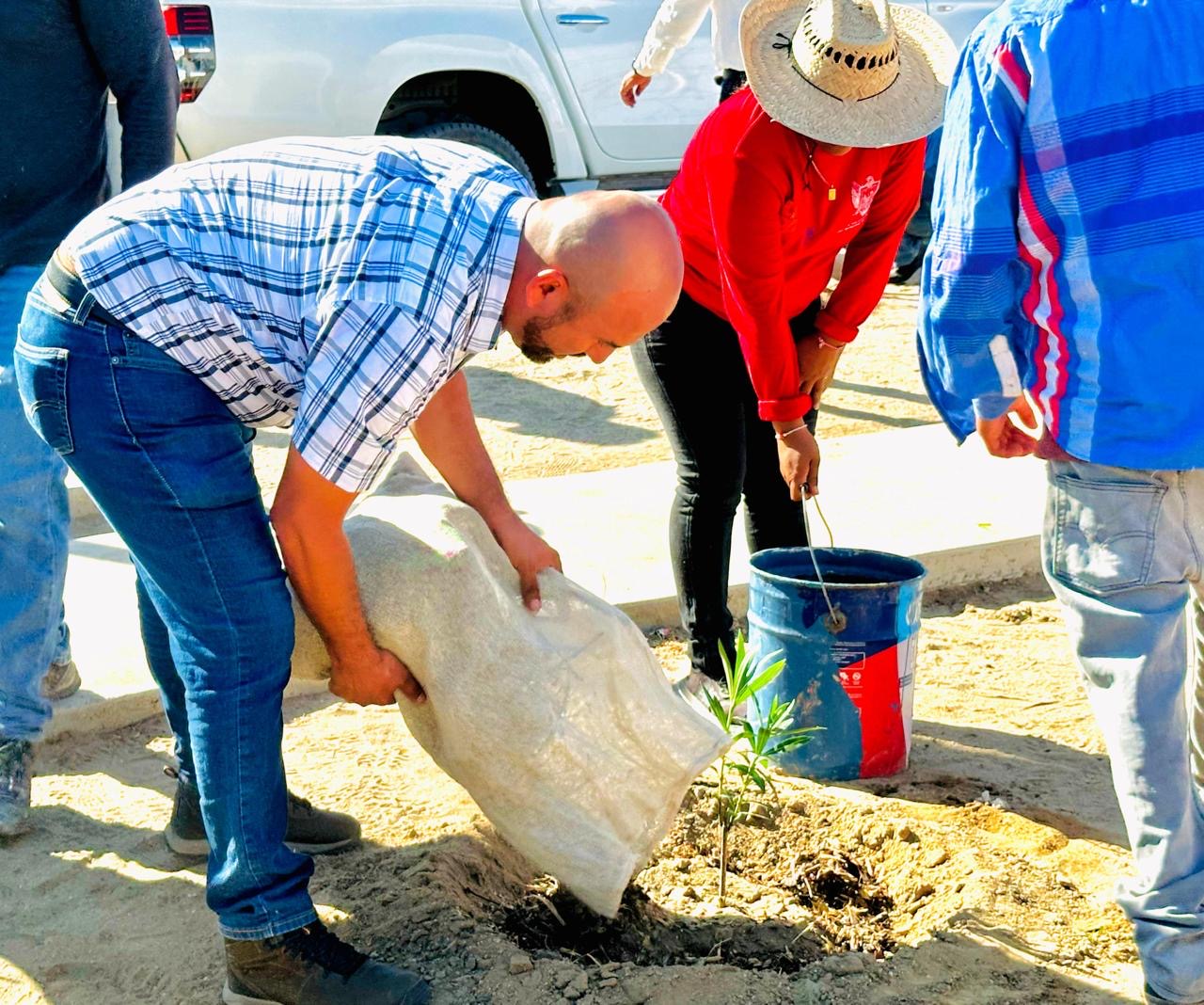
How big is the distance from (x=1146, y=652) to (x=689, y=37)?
4.18 m

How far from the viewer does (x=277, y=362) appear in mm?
2484

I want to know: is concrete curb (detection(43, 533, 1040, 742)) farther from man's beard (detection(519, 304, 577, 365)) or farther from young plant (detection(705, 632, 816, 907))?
man's beard (detection(519, 304, 577, 365))

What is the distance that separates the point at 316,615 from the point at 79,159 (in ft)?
5.22

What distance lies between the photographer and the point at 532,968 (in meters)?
2.88

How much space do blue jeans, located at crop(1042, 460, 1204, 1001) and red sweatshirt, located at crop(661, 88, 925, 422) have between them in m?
0.98

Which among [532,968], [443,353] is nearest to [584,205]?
[443,353]

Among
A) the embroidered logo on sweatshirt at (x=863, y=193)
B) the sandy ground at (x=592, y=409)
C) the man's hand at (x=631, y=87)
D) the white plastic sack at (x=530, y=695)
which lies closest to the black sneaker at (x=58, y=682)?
the white plastic sack at (x=530, y=695)

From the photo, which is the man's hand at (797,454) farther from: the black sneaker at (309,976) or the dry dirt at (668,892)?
the black sneaker at (309,976)

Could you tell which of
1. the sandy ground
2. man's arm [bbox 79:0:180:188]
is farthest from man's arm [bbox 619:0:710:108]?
man's arm [bbox 79:0:180:188]

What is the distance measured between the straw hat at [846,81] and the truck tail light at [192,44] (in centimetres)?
447

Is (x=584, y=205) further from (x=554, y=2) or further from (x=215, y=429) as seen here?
(x=554, y=2)

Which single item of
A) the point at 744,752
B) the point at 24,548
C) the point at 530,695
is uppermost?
the point at 24,548

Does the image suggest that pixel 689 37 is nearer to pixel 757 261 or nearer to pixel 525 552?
pixel 757 261

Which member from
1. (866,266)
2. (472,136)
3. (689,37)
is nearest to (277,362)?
(866,266)
